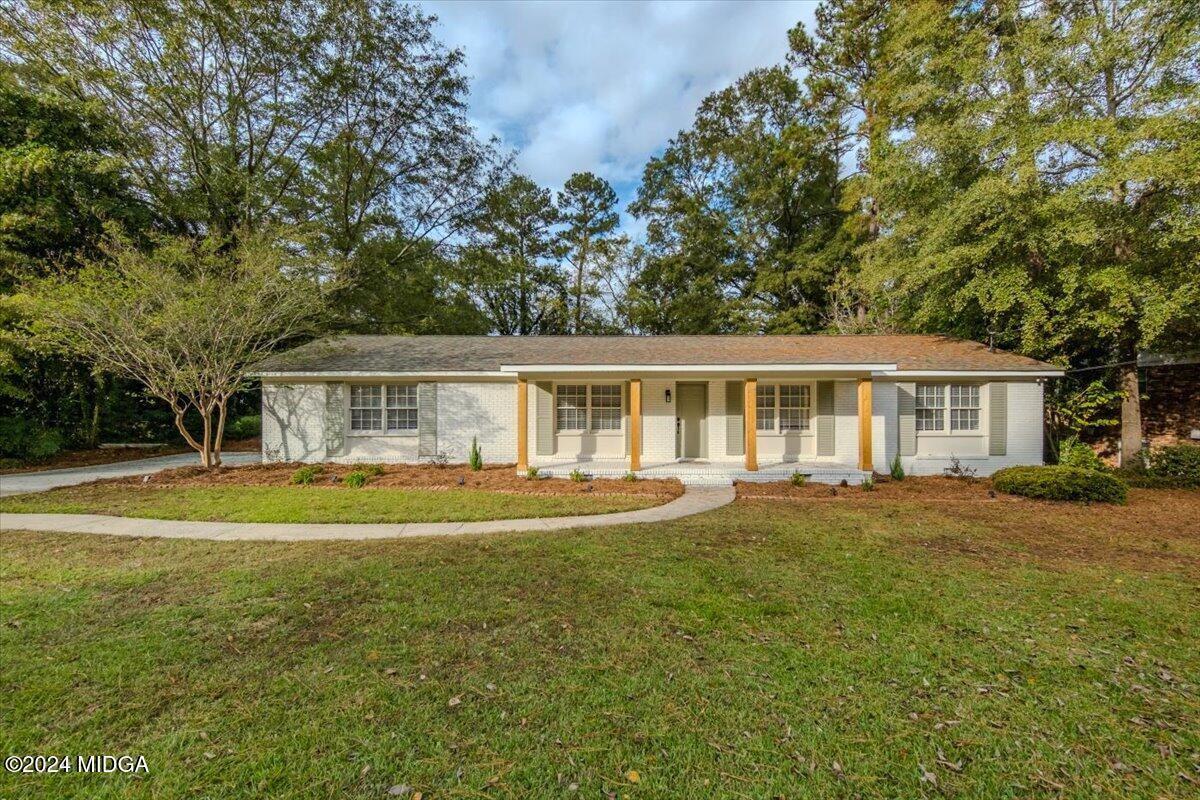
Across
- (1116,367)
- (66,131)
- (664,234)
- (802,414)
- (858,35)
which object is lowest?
(802,414)

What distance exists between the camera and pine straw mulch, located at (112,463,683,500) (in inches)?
396

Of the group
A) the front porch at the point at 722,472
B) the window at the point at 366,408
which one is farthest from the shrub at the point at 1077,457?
the window at the point at 366,408

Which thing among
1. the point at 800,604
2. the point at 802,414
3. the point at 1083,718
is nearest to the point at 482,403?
A: the point at 802,414

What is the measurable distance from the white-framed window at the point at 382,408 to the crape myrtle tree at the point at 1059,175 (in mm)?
15152

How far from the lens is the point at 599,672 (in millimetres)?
3352

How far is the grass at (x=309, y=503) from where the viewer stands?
770 centimetres

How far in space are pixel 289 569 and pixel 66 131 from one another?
58.9 ft

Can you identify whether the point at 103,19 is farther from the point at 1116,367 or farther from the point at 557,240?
the point at 1116,367

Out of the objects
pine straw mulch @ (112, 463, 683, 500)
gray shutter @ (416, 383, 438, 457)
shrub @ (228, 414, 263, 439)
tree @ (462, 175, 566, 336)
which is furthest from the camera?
tree @ (462, 175, 566, 336)

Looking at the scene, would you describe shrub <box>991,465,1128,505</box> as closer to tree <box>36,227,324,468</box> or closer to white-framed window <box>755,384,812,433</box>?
white-framed window <box>755,384,812,433</box>

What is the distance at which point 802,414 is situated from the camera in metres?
12.9

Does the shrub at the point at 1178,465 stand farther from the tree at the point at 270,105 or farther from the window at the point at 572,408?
the tree at the point at 270,105

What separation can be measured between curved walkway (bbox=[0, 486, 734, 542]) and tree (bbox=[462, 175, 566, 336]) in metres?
21.1

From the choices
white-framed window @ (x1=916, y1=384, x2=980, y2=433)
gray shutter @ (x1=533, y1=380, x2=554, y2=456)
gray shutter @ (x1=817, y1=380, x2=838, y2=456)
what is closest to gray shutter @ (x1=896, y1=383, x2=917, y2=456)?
white-framed window @ (x1=916, y1=384, x2=980, y2=433)
